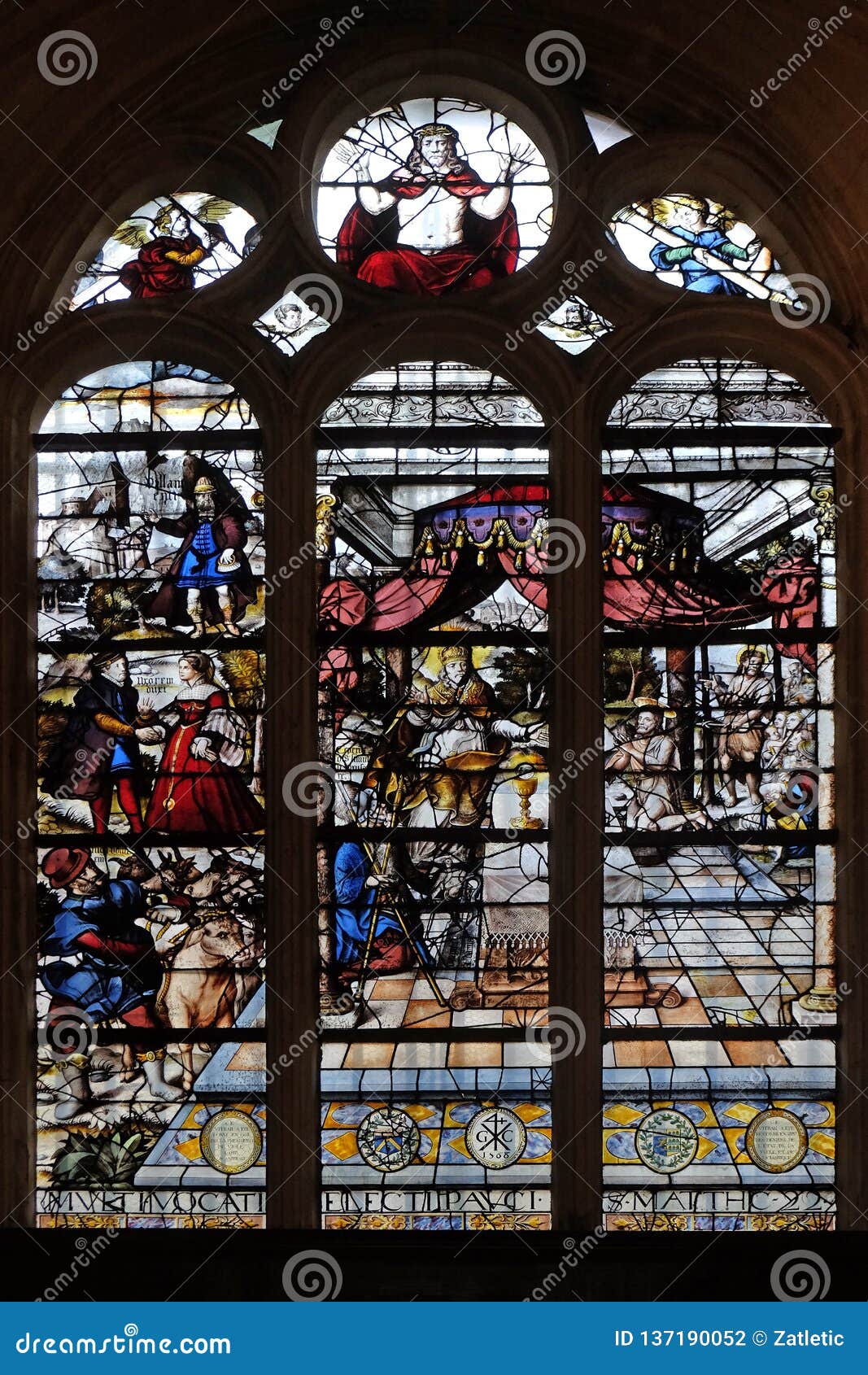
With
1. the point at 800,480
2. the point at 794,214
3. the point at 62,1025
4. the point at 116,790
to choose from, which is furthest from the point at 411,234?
the point at 62,1025

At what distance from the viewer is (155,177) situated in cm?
419

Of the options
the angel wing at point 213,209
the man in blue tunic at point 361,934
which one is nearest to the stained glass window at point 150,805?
the man in blue tunic at point 361,934

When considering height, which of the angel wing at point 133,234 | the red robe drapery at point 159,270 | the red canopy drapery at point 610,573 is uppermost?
the angel wing at point 133,234

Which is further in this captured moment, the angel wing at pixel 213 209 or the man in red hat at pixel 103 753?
the angel wing at pixel 213 209

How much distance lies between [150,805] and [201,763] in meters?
0.20

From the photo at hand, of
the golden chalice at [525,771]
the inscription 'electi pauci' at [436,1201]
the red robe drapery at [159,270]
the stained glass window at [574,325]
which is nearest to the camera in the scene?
the inscription 'electi pauci' at [436,1201]

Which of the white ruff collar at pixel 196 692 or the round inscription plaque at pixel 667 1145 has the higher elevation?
the white ruff collar at pixel 196 692

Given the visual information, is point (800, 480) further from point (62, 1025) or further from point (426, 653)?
point (62, 1025)

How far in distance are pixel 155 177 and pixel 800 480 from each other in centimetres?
228

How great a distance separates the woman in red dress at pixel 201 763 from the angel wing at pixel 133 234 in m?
1.40

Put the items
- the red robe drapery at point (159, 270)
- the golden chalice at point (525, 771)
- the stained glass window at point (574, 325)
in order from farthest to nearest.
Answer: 1. the red robe drapery at point (159, 270)
2. the stained glass window at point (574, 325)
3. the golden chalice at point (525, 771)

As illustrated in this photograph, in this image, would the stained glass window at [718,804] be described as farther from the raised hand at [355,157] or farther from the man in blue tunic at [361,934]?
the raised hand at [355,157]

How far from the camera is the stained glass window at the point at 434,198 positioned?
422 centimetres

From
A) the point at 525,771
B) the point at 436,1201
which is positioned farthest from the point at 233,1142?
the point at 525,771
